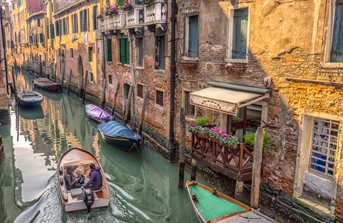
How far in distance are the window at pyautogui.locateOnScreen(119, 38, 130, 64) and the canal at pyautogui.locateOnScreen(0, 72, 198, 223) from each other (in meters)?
4.32

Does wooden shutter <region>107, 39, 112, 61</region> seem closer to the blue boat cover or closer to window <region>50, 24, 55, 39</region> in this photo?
the blue boat cover

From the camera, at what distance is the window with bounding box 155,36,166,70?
43.9 feet

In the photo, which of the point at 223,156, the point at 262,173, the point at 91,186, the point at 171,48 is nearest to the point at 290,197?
the point at 262,173

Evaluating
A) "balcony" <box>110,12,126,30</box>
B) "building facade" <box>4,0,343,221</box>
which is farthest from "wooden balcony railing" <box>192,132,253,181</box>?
"balcony" <box>110,12,126,30</box>

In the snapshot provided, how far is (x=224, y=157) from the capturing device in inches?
322

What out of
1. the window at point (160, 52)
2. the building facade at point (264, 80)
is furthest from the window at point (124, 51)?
the window at point (160, 52)

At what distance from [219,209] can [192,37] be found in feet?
19.2

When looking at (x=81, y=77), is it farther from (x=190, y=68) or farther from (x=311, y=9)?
(x=311, y=9)

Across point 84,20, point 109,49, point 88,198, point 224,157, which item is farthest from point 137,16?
point 84,20

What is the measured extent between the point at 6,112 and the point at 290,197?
624 inches

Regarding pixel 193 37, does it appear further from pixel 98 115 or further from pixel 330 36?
pixel 98 115

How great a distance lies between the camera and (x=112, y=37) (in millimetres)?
19141

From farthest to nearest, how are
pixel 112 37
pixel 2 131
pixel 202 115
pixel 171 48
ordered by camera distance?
pixel 112 37, pixel 2 131, pixel 171 48, pixel 202 115

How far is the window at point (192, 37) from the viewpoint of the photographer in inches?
424
